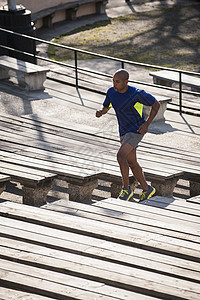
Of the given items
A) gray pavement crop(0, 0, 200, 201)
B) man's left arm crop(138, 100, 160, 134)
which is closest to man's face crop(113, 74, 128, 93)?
man's left arm crop(138, 100, 160, 134)

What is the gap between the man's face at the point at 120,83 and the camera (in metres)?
7.48

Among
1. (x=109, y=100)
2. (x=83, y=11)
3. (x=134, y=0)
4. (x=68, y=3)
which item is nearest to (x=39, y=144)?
(x=109, y=100)

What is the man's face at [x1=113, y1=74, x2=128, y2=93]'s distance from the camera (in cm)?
748

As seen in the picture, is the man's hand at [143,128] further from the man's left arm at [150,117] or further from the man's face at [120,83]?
the man's face at [120,83]

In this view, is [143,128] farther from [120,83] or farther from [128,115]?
[120,83]

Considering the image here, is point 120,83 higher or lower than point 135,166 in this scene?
higher

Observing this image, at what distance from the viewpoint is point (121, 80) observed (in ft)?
24.6

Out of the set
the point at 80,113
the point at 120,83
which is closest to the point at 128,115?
the point at 120,83

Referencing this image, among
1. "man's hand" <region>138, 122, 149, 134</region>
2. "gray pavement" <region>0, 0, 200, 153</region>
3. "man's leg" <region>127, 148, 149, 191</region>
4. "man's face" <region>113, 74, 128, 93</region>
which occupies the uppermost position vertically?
"man's face" <region>113, 74, 128, 93</region>

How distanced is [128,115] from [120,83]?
16.5 inches

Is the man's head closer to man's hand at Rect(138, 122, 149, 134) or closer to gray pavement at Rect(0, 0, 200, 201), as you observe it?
man's hand at Rect(138, 122, 149, 134)

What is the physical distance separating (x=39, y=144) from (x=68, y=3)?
14457mm

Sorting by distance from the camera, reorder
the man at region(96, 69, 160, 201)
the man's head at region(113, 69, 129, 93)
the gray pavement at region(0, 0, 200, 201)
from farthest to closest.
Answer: the gray pavement at region(0, 0, 200, 201), the man at region(96, 69, 160, 201), the man's head at region(113, 69, 129, 93)

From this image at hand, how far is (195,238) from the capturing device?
6.63m
